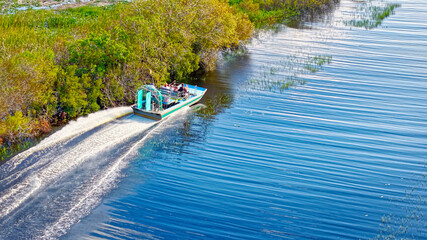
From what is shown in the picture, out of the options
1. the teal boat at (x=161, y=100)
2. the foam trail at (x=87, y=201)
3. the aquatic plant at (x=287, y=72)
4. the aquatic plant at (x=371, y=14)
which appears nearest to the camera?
the foam trail at (x=87, y=201)

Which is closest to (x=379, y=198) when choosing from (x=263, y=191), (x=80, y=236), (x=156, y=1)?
(x=263, y=191)

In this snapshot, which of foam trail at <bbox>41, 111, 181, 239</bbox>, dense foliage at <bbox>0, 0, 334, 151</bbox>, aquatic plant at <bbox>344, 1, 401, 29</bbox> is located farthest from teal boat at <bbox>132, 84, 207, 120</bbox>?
aquatic plant at <bbox>344, 1, 401, 29</bbox>

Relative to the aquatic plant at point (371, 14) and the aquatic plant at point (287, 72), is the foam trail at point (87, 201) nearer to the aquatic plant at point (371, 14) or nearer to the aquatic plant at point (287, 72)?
the aquatic plant at point (287, 72)

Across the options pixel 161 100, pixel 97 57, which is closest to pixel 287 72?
pixel 161 100

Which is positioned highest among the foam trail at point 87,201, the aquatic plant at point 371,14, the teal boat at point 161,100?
the aquatic plant at point 371,14

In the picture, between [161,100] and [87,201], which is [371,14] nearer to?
[161,100]

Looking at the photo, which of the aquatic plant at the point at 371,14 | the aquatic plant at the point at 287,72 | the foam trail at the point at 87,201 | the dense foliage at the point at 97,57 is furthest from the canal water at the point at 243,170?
the aquatic plant at the point at 371,14
